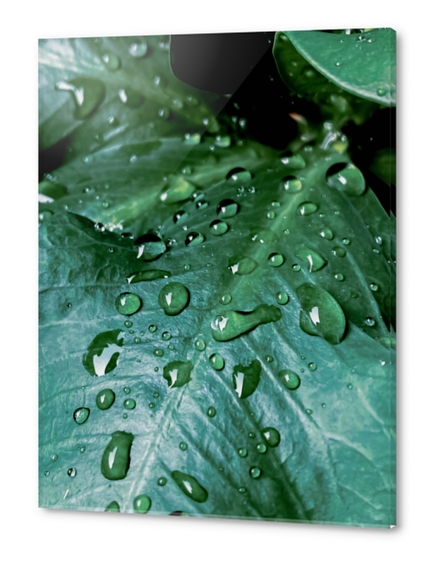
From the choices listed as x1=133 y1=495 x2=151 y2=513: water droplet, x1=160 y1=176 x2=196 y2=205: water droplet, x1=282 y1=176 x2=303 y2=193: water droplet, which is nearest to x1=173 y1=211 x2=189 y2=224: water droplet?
x1=160 y1=176 x2=196 y2=205: water droplet

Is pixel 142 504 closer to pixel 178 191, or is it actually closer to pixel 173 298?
pixel 173 298

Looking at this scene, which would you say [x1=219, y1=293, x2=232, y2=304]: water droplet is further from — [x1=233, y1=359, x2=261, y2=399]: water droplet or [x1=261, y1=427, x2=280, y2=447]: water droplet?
[x1=261, y1=427, x2=280, y2=447]: water droplet

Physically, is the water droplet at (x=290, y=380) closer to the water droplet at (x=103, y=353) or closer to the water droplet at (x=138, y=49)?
the water droplet at (x=103, y=353)

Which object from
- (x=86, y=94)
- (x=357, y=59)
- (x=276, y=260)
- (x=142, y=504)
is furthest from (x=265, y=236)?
(x=142, y=504)

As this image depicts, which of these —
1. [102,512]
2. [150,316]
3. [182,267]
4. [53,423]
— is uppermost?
[182,267]
